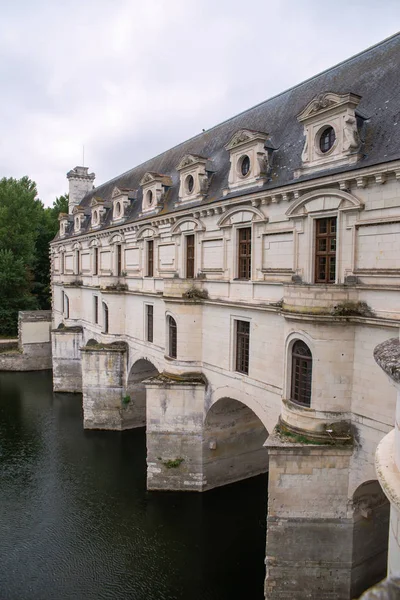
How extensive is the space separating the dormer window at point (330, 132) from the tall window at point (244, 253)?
9.70ft

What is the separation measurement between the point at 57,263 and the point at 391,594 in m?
38.5

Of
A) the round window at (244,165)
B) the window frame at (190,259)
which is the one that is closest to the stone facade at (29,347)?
the window frame at (190,259)

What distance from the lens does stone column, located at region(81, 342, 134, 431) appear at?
24.6 m

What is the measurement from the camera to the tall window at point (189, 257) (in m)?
18.4

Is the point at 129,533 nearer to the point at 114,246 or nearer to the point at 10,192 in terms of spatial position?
the point at 114,246

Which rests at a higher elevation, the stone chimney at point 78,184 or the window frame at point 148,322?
the stone chimney at point 78,184

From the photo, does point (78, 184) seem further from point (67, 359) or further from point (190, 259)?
point (190, 259)

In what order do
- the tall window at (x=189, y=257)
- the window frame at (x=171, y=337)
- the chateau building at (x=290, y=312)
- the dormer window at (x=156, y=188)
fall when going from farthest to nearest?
the dormer window at (x=156, y=188), the window frame at (x=171, y=337), the tall window at (x=189, y=257), the chateau building at (x=290, y=312)

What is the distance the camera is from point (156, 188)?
21.5 m

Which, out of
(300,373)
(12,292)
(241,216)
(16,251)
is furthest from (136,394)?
(16,251)

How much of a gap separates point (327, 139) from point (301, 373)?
6.46 meters

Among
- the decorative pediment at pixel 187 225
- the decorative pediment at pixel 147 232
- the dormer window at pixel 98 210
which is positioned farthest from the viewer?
the dormer window at pixel 98 210

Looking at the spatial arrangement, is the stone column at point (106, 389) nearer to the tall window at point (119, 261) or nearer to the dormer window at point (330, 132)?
the tall window at point (119, 261)

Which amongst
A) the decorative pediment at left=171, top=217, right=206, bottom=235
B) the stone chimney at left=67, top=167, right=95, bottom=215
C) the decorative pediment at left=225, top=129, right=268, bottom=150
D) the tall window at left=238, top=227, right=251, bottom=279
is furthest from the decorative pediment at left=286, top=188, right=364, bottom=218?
the stone chimney at left=67, top=167, right=95, bottom=215
